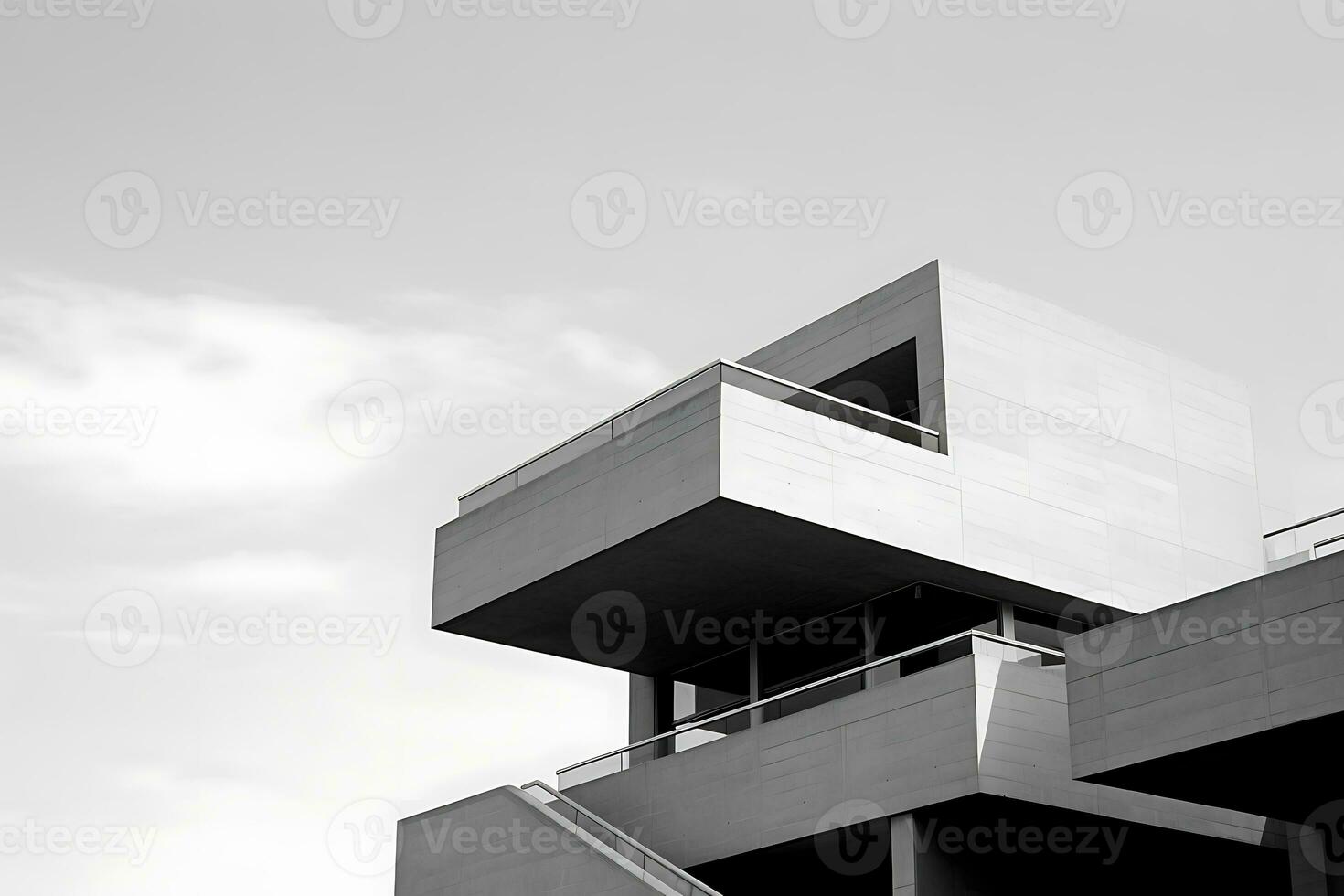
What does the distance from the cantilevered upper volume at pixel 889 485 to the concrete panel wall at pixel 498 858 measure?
10.9 ft

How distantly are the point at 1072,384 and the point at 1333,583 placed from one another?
35.8 feet


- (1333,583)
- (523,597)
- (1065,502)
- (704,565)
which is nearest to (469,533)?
(523,597)

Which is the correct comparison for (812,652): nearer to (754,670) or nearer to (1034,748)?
(754,670)

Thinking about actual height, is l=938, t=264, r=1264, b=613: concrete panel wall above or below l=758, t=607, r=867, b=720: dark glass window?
above

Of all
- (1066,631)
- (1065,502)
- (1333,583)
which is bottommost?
(1333,583)

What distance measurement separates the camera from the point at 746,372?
25.3m

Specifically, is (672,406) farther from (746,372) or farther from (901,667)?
(901,667)

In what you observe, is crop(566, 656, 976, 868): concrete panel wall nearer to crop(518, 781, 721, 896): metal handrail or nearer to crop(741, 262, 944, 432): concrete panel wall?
crop(518, 781, 721, 896): metal handrail

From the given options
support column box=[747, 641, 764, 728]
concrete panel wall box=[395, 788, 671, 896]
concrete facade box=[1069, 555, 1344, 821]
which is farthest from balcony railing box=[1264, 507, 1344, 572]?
concrete panel wall box=[395, 788, 671, 896]

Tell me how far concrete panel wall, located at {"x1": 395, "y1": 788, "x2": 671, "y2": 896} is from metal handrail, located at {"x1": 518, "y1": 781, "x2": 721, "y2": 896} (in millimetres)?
426

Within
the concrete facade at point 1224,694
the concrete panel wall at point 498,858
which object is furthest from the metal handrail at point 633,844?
the concrete facade at point 1224,694

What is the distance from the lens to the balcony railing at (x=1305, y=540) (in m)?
26.2

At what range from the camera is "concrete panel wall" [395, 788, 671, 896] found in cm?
2412

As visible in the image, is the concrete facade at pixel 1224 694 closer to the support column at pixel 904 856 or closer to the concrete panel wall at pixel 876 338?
the support column at pixel 904 856
